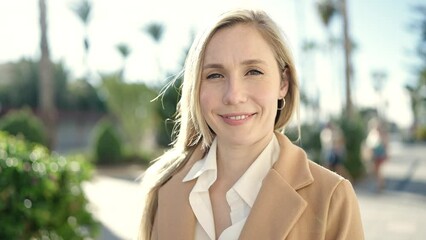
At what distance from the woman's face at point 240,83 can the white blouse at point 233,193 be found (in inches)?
3.8

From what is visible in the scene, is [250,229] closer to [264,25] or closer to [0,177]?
[264,25]

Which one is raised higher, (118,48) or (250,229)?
(118,48)

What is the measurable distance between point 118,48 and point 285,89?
142 feet

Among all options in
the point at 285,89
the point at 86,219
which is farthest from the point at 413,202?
the point at 285,89

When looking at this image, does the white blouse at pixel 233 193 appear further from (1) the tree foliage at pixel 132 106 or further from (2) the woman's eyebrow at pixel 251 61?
(1) the tree foliage at pixel 132 106

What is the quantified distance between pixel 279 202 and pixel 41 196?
122 inches

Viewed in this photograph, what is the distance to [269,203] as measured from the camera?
1446 millimetres

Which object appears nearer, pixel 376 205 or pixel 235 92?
pixel 235 92

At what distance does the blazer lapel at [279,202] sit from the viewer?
1.39 metres

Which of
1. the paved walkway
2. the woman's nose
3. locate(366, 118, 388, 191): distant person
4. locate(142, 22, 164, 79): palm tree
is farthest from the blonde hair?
locate(142, 22, 164, 79): palm tree

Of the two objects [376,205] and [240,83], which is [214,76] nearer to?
[240,83]

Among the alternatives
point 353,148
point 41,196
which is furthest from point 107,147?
point 41,196

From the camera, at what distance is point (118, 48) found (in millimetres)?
43656

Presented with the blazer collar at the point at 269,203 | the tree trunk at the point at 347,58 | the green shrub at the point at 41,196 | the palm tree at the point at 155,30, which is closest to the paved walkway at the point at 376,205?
the green shrub at the point at 41,196
